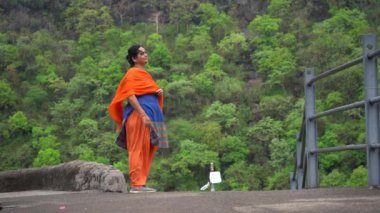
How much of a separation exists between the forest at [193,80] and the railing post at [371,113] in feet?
179

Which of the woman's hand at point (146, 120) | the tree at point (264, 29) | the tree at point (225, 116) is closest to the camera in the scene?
the woman's hand at point (146, 120)

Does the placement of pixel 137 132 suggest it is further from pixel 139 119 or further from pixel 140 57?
pixel 140 57

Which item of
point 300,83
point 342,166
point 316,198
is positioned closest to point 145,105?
point 316,198

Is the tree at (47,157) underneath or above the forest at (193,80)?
underneath

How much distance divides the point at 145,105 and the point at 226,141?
245 ft

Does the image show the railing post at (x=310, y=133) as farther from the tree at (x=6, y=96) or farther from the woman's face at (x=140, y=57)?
the tree at (x=6, y=96)

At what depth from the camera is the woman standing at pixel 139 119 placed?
4.16 metres

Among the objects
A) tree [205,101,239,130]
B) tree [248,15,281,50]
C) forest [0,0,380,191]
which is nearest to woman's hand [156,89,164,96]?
forest [0,0,380,191]

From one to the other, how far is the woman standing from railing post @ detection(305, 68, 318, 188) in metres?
0.98

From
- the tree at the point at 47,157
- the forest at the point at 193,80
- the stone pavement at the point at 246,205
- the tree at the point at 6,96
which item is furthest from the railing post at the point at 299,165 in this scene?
the tree at the point at 6,96

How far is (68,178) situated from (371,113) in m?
2.59

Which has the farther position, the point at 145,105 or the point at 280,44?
the point at 280,44

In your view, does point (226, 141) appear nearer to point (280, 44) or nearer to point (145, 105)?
point (280, 44)

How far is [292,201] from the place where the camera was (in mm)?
2502
